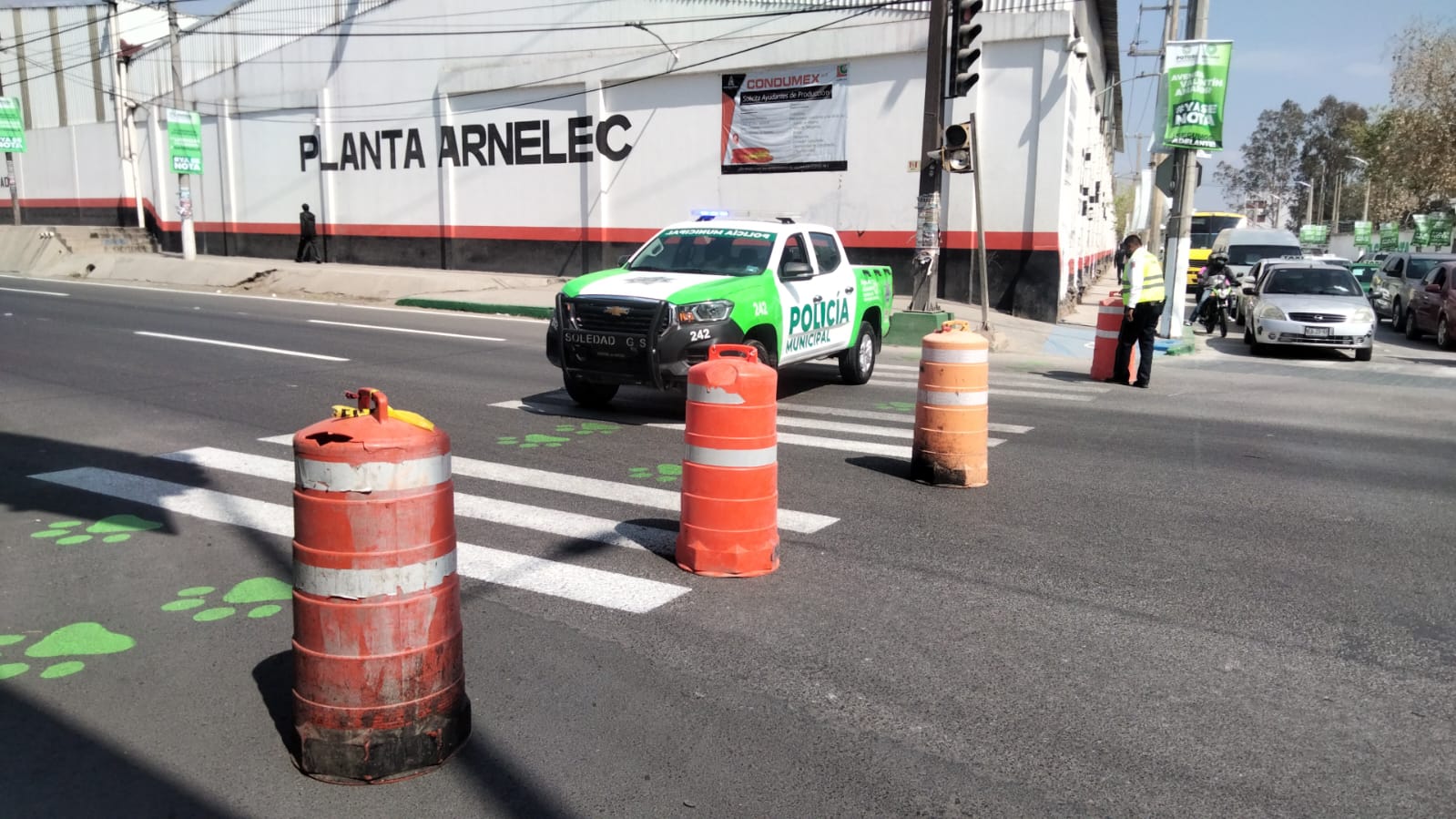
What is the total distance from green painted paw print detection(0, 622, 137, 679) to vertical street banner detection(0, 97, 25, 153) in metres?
37.3

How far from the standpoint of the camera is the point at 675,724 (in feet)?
Result: 12.9

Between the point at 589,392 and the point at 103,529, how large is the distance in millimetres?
4998

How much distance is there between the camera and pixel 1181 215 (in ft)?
60.5

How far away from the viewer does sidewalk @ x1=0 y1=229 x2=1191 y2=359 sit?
19.2 metres

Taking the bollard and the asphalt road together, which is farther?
the bollard

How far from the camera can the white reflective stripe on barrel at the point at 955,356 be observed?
24.1 ft

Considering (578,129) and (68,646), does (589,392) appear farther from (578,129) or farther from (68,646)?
(578,129)

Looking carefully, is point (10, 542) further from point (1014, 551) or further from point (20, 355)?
point (20, 355)

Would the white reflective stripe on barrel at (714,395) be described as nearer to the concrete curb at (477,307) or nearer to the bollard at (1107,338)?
the bollard at (1107,338)

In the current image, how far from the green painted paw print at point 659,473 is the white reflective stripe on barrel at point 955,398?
1941 mm

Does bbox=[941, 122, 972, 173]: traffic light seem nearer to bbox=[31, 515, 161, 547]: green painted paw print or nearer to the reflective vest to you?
the reflective vest

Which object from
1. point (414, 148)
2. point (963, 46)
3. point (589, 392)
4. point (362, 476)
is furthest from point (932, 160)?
point (414, 148)

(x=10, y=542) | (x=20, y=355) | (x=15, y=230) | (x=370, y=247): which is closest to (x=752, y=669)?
(x=10, y=542)

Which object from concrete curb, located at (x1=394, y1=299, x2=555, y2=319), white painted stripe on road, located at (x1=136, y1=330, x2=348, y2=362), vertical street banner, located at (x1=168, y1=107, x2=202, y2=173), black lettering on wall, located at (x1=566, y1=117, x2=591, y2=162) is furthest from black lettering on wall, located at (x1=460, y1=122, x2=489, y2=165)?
white painted stripe on road, located at (x1=136, y1=330, x2=348, y2=362)
